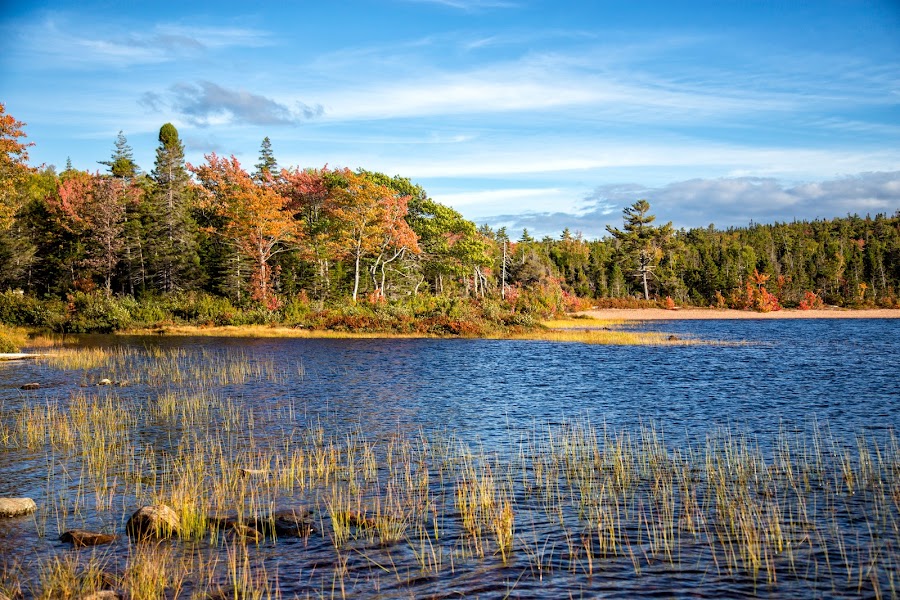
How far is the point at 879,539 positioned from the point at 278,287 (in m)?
60.8

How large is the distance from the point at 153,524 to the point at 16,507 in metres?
2.98

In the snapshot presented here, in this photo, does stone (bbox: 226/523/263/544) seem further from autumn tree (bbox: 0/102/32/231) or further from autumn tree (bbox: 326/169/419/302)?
autumn tree (bbox: 326/169/419/302)

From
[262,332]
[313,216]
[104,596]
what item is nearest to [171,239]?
[313,216]

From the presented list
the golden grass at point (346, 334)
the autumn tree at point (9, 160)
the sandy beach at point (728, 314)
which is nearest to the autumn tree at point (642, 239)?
the sandy beach at point (728, 314)

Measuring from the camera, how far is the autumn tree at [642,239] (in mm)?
114188

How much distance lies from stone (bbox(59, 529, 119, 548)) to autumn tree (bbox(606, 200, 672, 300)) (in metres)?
108

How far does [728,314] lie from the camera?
95.8 m

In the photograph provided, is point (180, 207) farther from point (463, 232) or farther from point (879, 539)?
point (879, 539)

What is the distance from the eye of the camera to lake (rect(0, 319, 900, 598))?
966 cm

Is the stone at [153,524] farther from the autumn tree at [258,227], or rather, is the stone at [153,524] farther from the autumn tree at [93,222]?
the autumn tree at [93,222]

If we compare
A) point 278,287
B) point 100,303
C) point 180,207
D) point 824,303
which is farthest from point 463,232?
point 824,303

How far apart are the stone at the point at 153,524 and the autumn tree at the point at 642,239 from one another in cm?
10729

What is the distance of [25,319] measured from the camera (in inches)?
2297

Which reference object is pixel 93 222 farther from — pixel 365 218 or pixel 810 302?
pixel 810 302
